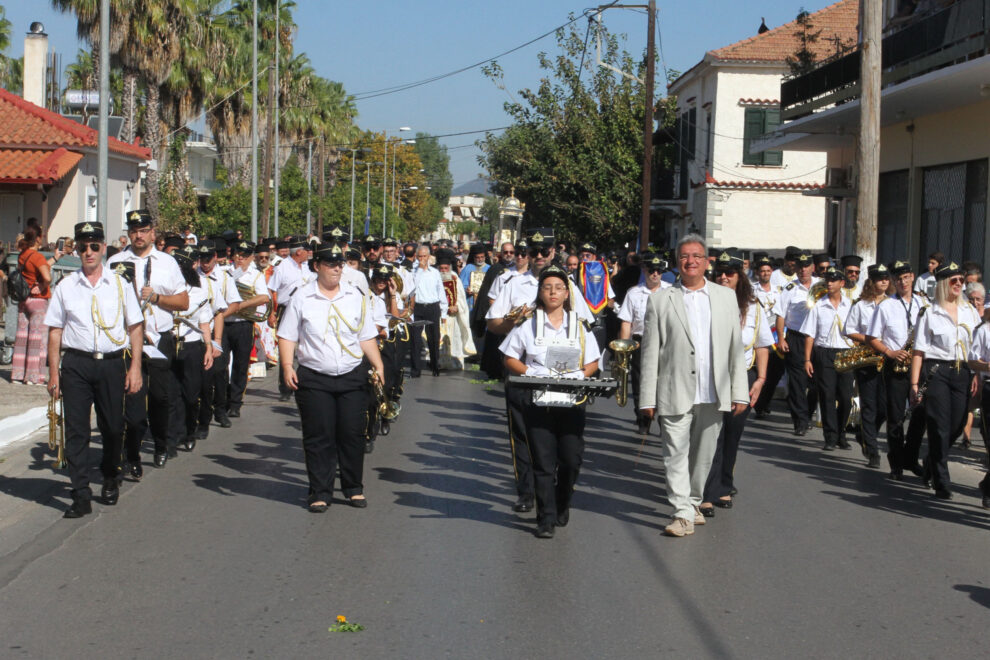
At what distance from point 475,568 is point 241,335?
6.58 metres

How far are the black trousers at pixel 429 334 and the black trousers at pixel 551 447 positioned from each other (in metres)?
9.80

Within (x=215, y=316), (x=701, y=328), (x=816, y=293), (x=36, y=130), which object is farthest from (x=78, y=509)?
(x=36, y=130)

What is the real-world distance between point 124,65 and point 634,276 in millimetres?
29174

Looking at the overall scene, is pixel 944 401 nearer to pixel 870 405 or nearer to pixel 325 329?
pixel 870 405

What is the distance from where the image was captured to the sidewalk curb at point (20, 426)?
11.0m

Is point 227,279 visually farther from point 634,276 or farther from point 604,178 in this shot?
point 604,178

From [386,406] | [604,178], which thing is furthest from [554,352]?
[604,178]

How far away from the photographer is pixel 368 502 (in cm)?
878

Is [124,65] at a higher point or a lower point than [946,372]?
higher

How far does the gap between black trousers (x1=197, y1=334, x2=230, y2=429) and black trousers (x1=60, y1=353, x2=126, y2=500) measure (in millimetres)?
2751

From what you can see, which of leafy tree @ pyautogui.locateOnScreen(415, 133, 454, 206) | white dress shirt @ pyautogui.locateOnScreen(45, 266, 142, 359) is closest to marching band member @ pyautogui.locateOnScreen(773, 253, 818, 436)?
white dress shirt @ pyautogui.locateOnScreen(45, 266, 142, 359)

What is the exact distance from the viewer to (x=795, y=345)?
43.6 feet

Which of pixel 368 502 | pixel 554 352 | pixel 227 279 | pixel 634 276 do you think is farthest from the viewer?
pixel 634 276

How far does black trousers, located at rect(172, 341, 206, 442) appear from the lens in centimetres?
1056
